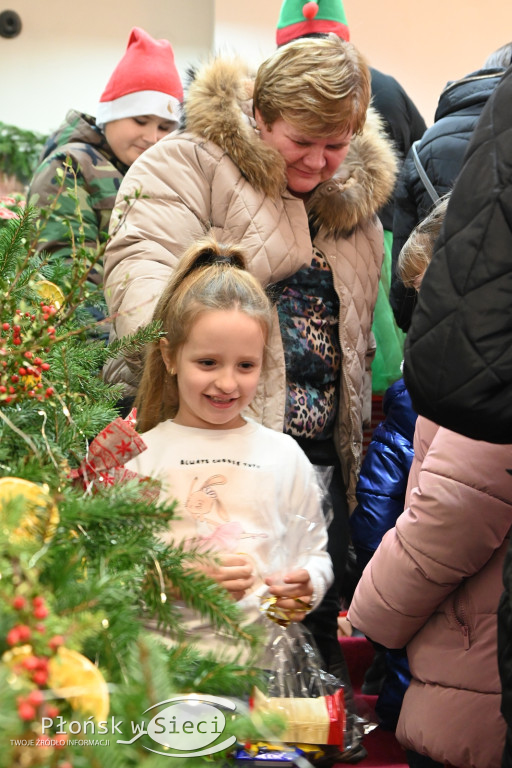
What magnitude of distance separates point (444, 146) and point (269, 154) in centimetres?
68

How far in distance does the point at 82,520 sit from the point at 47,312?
290 mm

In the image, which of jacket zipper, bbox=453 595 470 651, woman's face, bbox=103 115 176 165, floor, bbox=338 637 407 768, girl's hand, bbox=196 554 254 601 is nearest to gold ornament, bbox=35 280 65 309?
girl's hand, bbox=196 554 254 601

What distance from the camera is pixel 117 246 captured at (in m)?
1.95

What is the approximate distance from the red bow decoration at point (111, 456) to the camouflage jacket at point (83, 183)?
1.25 m

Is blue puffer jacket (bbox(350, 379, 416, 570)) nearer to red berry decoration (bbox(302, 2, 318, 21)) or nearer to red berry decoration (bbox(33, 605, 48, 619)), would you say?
red berry decoration (bbox(302, 2, 318, 21))

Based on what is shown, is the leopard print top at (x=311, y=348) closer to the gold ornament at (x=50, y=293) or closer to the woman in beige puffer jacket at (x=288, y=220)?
the woman in beige puffer jacket at (x=288, y=220)

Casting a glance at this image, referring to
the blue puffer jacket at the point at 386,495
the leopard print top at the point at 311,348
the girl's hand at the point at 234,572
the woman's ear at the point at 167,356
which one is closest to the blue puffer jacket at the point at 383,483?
the blue puffer jacket at the point at 386,495

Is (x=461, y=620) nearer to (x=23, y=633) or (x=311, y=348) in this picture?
(x=311, y=348)

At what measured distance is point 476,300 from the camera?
96 cm

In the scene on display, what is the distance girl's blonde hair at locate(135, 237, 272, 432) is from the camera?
166 cm

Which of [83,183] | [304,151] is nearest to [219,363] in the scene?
[304,151]

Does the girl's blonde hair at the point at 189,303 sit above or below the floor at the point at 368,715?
above

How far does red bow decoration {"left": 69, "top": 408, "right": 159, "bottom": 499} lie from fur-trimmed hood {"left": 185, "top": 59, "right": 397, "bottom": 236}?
108 centimetres

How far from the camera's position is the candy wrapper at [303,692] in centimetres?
131
